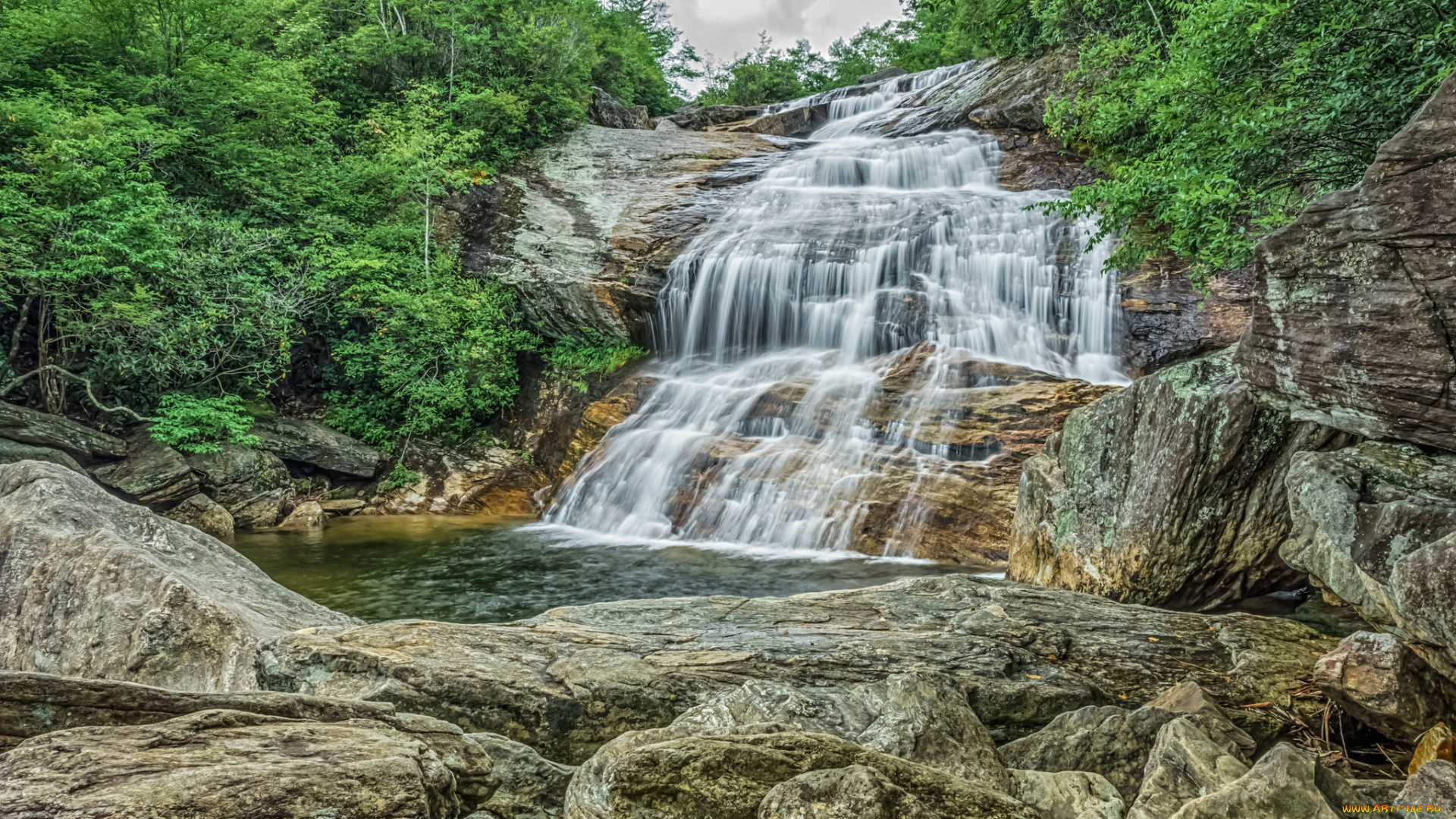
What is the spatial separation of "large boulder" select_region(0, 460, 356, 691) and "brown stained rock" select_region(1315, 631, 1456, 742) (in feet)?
20.1

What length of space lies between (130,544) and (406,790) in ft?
13.0

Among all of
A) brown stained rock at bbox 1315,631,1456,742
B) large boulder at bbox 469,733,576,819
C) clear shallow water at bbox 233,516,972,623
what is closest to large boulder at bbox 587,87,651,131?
clear shallow water at bbox 233,516,972,623

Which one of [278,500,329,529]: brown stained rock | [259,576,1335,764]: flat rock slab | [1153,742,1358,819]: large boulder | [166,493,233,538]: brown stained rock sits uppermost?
[1153,742,1358,819]: large boulder

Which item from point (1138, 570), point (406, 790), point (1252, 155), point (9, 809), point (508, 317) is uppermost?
point (1252, 155)

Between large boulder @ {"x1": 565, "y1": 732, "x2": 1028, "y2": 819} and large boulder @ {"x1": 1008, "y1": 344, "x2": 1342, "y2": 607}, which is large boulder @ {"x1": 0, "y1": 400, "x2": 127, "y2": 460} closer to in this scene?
large boulder @ {"x1": 565, "y1": 732, "x2": 1028, "y2": 819}

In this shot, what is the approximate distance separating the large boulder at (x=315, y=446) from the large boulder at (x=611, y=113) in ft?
42.9

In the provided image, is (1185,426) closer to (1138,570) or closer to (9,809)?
(1138,570)

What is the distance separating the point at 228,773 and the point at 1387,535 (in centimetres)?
546

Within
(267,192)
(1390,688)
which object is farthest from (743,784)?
(267,192)

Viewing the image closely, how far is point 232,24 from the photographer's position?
15.4m

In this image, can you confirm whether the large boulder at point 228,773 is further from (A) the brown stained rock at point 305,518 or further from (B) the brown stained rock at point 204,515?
(A) the brown stained rock at point 305,518

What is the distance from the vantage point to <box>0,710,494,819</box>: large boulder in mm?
1936

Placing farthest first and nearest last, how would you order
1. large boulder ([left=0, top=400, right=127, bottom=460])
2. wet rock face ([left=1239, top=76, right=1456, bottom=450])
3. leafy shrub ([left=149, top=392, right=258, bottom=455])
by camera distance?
leafy shrub ([left=149, top=392, right=258, bottom=455])
large boulder ([left=0, top=400, right=127, bottom=460])
wet rock face ([left=1239, top=76, right=1456, bottom=450])

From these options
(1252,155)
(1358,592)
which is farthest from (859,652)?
(1252,155)
